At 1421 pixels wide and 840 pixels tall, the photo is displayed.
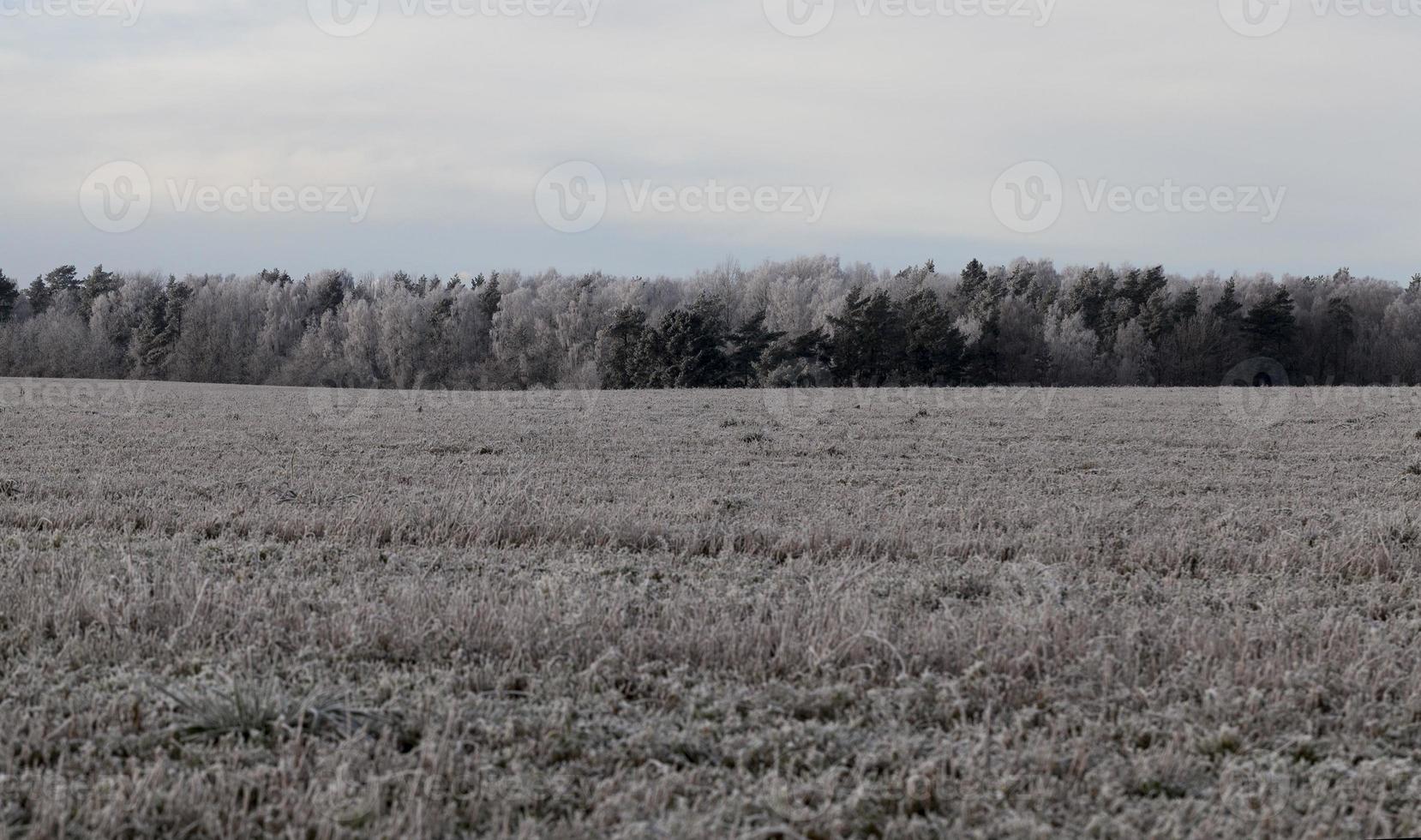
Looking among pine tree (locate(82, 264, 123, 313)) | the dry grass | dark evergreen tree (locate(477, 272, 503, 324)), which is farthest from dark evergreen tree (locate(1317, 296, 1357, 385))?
pine tree (locate(82, 264, 123, 313))

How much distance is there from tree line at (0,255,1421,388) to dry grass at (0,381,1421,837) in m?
52.1

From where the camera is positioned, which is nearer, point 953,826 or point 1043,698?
point 953,826

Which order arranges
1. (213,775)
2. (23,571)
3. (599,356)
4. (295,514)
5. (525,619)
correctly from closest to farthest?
(213,775)
(525,619)
(23,571)
(295,514)
(599,356)

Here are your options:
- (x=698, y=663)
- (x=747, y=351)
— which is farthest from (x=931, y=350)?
(x=698, y=663)

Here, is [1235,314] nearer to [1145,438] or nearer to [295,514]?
[1145,438]

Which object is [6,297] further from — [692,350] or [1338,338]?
[1338,338]

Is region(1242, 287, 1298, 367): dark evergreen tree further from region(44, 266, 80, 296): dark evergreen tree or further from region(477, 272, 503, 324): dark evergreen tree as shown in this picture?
region(44, 266, 80, 296): dark evergreen tree

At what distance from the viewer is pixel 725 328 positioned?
67875 mm

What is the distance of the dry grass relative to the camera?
4008 millimetres

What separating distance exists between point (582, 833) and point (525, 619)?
2.35 m

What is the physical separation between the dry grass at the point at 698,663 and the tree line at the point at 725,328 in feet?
171

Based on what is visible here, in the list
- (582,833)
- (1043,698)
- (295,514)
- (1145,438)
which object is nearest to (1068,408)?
(1145,438)

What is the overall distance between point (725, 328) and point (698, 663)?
6265cm

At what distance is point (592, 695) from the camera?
5.06m
